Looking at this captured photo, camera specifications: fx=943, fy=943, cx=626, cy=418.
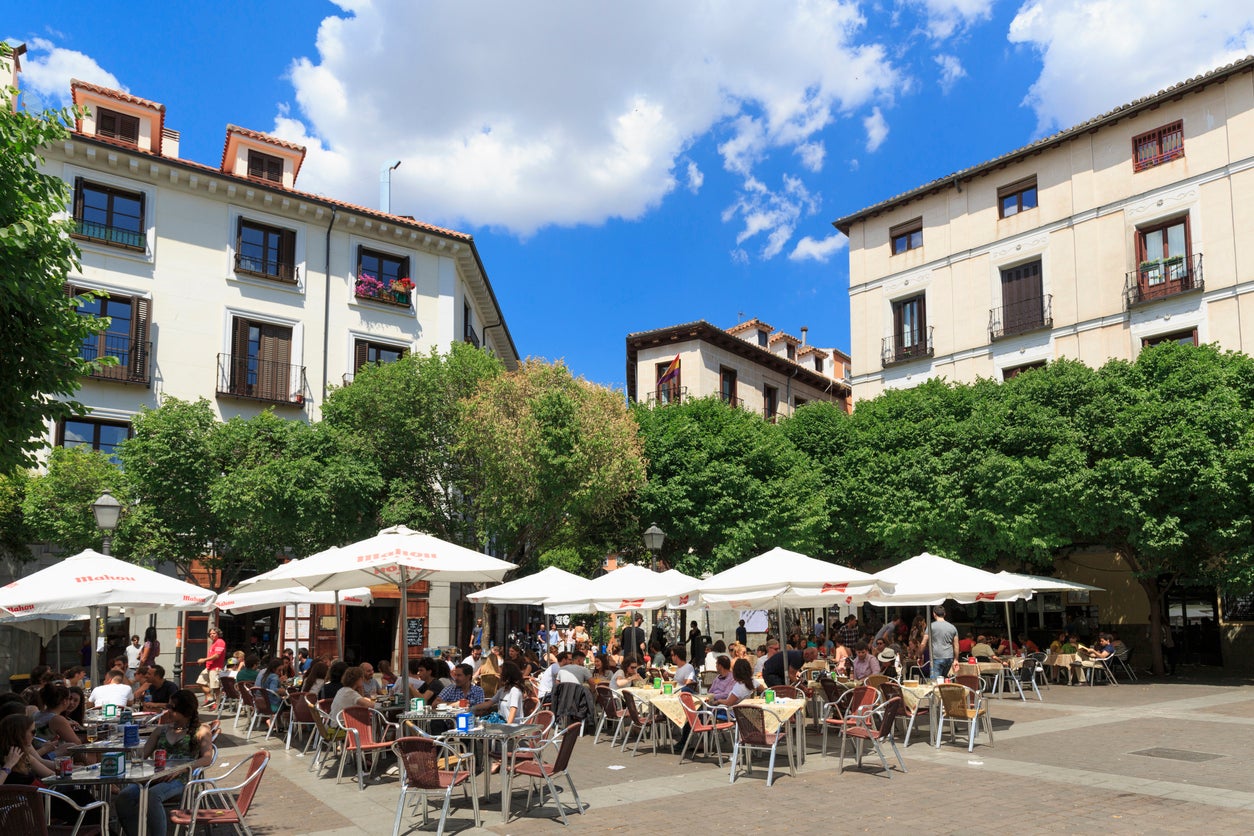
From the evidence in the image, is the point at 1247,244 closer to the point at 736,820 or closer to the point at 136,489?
the point at 736,820

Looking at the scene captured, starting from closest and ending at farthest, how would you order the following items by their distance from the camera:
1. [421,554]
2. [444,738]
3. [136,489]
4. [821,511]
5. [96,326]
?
[444,738], [96,326], [421,554], [136,489], [821,511]

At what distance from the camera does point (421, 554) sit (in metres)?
11.4

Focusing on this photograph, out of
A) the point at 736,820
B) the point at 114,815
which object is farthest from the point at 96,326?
the point at 736,820

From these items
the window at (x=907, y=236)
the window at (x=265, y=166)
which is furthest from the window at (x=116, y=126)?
the window at (x=907, y=236)

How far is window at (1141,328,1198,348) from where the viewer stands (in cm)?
2722

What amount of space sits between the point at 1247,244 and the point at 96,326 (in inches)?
1117

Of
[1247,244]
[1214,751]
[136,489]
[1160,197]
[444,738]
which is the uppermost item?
[1160,197]

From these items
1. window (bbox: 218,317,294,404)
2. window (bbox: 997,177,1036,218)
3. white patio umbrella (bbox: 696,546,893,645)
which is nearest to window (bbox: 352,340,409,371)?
window (bbox: 218,317,294,404)

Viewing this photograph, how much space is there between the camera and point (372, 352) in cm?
2902

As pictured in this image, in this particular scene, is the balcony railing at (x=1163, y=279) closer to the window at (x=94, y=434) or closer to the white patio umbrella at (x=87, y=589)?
the white patio umbrella at (x=87, y=589)

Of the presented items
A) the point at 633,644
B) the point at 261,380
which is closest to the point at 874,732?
the point at 633,644

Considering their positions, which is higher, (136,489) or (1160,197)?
(1160,197)

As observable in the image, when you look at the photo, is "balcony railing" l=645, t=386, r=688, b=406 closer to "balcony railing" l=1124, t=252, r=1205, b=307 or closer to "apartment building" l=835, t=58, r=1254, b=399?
"apartment building" l=835, t=58, r=1254, b=399

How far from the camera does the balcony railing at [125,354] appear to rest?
24.3m
